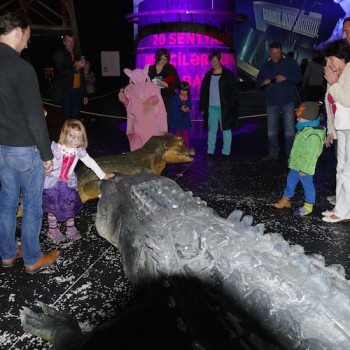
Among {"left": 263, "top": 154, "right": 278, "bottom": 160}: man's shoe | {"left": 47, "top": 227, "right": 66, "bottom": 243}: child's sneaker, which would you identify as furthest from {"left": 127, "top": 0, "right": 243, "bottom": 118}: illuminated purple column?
{"left": 47, "top": 227, "right": 66, "bottom": 243}: child's sneaker

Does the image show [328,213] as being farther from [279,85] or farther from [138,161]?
[279,85]

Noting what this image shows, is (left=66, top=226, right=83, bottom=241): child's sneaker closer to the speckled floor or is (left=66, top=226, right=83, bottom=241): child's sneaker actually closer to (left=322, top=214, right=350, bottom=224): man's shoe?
the speckled floor

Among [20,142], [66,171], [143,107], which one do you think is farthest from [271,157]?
[20,142]

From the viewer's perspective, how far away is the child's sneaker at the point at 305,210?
148 inches

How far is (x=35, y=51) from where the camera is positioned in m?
16.2

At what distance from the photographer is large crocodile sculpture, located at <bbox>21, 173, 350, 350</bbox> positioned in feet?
3.49

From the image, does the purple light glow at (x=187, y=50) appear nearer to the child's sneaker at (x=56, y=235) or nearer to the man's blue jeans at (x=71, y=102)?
the man's blue jeans at (x=71, y=102)

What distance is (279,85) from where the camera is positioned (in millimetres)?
5414

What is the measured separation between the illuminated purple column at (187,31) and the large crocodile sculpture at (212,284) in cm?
638

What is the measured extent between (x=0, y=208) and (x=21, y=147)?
0.52 metres

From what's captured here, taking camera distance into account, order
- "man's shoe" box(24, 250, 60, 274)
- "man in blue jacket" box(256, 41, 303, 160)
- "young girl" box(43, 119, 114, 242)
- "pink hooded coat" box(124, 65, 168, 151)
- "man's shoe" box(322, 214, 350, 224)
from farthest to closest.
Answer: "man in blue jacket" box(256, 41, 303, 160) → "pink hooded coat" box(124, 65, 168, 151) → "man's shoe" box(322, 214, 350, 224) → "young girl" box(43, 119, 114, 242) → "man's shoe" box(24, 250, 60, 274)

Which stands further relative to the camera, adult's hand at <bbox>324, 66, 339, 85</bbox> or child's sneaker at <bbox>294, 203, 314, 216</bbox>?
child's sneaker at <bbox>294, 203, 314, 216</bbox>

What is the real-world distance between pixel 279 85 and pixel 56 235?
12.5 feet

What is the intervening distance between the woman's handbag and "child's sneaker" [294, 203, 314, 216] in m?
0.86
